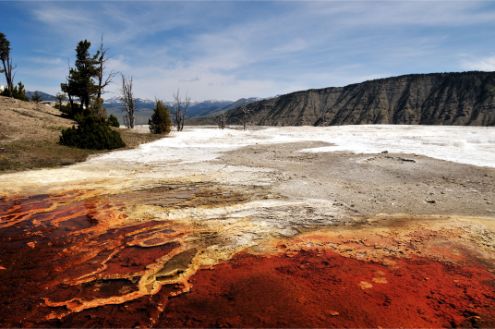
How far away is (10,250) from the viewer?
5.93 metres

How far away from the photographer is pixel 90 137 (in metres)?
18.9

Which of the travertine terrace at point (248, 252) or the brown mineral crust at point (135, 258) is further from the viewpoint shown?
the brown mineral crust at point (135, 258)

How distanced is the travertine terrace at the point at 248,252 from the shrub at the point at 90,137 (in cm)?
760

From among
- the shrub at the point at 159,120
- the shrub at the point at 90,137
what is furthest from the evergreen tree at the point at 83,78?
the shrub at the point at 90,137

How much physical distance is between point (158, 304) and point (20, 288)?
2117 mm

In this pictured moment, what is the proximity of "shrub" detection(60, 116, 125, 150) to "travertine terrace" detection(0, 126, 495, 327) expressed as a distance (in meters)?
7.60

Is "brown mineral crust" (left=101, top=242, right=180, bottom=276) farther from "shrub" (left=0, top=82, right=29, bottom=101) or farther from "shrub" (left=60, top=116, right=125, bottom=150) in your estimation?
"shrub" (left=0, top=82, right=29, bottom=101)

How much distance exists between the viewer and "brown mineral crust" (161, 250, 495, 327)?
161 inches

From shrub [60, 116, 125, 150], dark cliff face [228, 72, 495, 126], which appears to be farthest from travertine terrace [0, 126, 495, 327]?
dark cliff face [228, 72, 495, 126]

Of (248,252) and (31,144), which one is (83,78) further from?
(248,252)

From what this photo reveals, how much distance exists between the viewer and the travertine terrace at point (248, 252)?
167 inches

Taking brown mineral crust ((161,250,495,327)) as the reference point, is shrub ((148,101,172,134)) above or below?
above

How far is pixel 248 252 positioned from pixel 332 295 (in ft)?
5.91

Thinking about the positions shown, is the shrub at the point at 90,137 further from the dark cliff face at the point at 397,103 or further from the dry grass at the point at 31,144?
the dark cliff face at the point at 397,103
